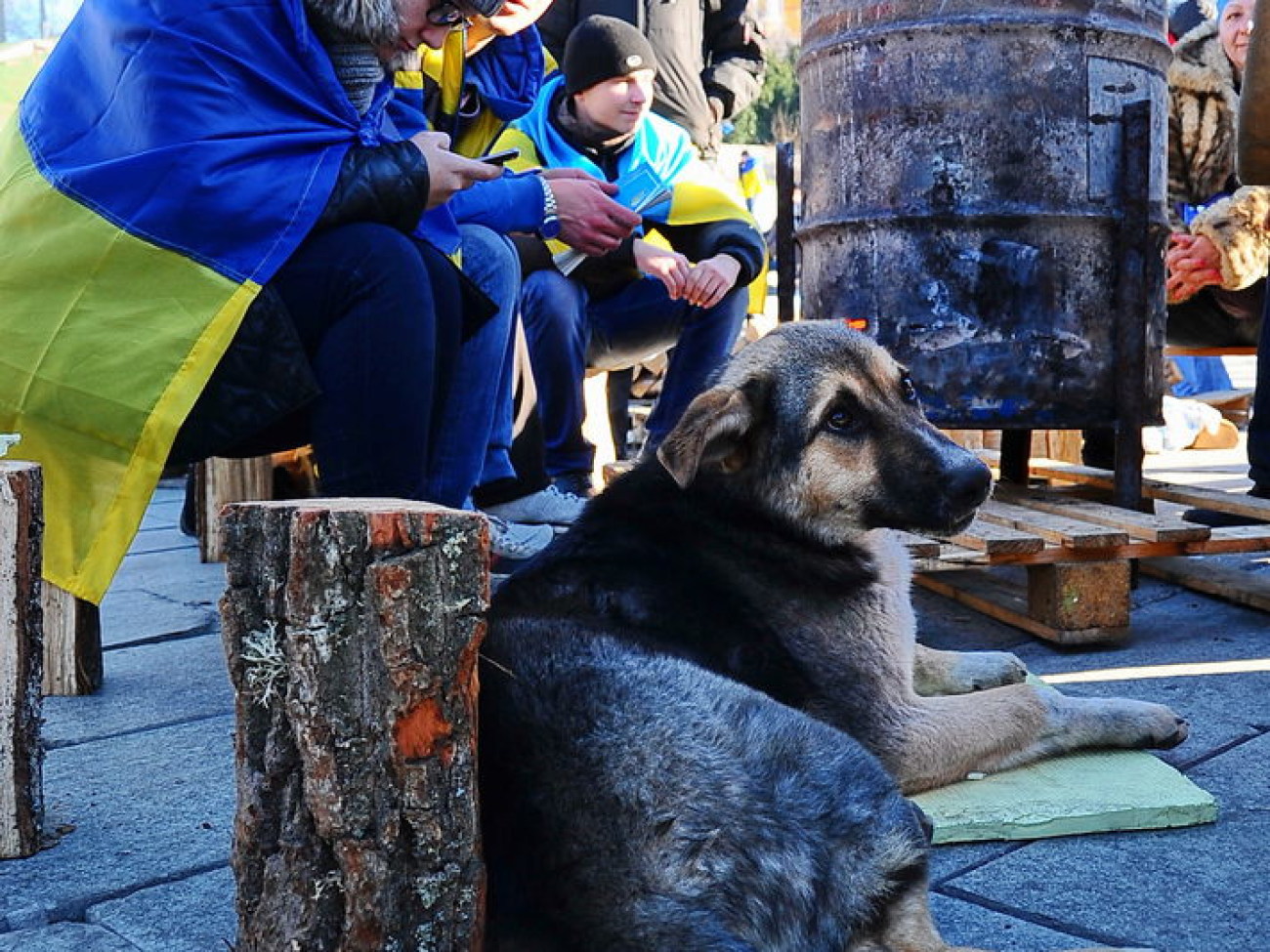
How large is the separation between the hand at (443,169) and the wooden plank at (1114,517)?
7.65ft

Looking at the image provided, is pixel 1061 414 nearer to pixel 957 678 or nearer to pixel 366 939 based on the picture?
pixel 957 678

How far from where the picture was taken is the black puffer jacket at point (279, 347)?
3.19 metres

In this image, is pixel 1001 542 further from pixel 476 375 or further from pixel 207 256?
pixel 207 256

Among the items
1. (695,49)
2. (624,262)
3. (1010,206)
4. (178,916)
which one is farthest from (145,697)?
(695,49)

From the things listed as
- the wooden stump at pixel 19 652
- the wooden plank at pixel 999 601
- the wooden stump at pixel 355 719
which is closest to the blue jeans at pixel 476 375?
the wooden stump at pixel 19 652

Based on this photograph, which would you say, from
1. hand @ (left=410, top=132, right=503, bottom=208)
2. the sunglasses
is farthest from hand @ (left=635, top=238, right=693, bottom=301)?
the sunglasses

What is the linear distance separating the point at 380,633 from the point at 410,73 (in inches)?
105

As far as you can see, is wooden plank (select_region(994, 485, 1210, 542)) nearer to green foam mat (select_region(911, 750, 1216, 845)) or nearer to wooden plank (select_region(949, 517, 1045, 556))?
wooden plank (select_region(949, 517, 1045, 556))

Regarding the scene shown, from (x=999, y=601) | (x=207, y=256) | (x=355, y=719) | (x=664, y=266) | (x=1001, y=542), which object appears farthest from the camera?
(x=664, y=266)

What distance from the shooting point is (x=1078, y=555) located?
409 cm

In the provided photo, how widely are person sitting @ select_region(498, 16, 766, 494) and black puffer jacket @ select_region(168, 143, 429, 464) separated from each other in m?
2.08

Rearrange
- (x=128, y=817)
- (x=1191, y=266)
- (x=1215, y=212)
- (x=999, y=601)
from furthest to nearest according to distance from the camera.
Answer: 1. (x=1191, y=266)
2. (x=1215, y=212)
3. (x=999, y=601)
4. (x=128, y=817)

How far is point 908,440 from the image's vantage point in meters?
3.06

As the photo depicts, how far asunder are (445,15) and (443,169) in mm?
408
